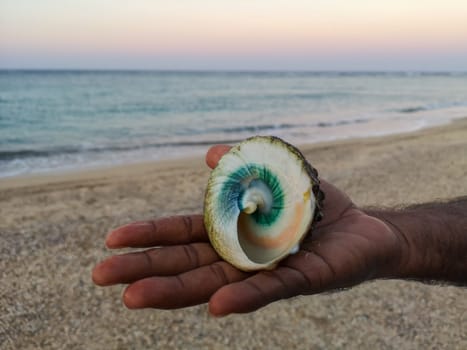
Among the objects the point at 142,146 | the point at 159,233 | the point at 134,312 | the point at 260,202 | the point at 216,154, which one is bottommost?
the point at 142,146

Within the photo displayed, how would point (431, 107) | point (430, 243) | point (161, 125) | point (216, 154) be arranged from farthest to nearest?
point (431, 107)
point (161, 125)
point (216, 154)
point (430, 243)

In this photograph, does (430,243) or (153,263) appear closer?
(153,263)

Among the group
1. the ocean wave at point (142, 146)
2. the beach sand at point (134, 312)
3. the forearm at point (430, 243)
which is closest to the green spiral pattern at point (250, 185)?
the forearm at point (430, 243)

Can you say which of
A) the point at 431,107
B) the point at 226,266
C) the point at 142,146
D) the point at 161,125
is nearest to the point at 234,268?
the point at 226,266

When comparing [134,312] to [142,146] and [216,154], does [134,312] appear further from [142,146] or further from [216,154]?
[142,146]

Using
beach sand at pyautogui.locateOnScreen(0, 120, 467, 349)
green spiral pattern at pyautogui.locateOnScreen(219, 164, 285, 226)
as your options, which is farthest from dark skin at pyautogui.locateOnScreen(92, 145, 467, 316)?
beach sand at pyautogui.locateOnScreen(0, 120, 467, 349)

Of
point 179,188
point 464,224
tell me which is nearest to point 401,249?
point 464,224

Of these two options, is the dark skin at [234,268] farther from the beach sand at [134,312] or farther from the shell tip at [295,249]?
the beach sand at [134,312]

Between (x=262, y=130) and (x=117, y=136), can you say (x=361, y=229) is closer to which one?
(x=117, y=136)
